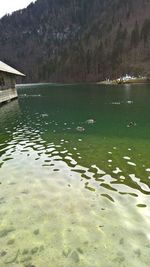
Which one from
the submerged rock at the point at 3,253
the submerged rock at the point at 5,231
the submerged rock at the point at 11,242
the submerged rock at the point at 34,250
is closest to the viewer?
the submerged rock at the point at 3,253

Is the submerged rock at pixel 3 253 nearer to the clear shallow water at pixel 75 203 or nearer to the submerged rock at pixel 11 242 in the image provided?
the clear shallow water at pixel 75 203

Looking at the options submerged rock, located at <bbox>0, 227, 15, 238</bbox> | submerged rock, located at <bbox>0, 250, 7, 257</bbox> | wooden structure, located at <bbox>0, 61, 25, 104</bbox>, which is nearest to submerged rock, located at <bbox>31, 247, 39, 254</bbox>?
submerged rock, located at <bbox>0, 250, 7, 257</bbox>

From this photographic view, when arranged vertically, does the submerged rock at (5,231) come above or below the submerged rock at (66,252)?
above

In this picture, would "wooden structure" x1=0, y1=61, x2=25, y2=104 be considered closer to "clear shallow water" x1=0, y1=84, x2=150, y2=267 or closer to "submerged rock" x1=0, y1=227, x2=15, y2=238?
"clear shallow water" x1=0, y1=84, x2=150, y2=267

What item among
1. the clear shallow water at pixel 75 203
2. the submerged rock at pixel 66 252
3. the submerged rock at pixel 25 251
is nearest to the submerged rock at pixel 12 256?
the clear shallow water at pixel 75 203

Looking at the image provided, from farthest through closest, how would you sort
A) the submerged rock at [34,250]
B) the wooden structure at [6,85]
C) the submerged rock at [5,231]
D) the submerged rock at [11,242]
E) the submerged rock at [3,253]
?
1. the wooden structure at [6,85]
2. the submerged rock at [5,231]
3. the submerged rock at [11,242]
4. the submerged rock at [34,250]
5. the submerged rock at [3,253]

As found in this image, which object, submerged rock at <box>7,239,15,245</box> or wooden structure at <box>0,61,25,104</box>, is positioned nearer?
submerged rock at <box>7,239,15,245</box>

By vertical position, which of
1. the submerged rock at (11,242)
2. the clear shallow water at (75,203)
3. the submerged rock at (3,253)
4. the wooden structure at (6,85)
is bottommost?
the clear shallow water at (75,203)

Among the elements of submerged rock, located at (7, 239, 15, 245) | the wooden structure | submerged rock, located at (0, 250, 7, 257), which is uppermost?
the wooden structure

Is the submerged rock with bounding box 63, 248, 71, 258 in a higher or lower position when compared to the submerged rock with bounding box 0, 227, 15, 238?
lower

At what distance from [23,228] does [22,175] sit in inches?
171

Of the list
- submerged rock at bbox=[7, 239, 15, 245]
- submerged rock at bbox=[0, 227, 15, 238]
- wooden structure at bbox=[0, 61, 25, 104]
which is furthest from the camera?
wooden structure at bbox=[0, 61, 25, 104]

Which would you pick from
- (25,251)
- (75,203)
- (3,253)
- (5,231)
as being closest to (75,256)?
(25,251)

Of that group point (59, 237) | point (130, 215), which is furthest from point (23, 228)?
point (130, 215)
